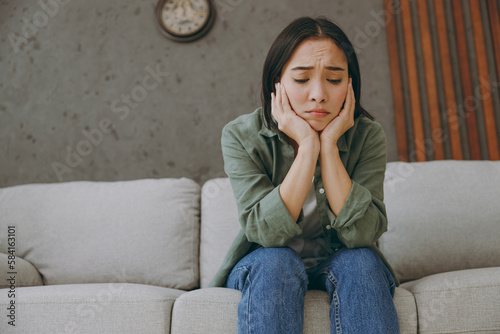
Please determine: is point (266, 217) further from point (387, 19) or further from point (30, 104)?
point (30, 104)

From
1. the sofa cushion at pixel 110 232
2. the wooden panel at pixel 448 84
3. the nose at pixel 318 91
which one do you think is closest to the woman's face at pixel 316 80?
the nose at pixel 318 91

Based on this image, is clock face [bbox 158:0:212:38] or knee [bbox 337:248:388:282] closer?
knee [bbox 337:248:388:282]

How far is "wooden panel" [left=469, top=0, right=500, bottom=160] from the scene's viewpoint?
88.7 inches

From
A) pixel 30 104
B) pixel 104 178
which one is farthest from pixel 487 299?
pixel 30 104

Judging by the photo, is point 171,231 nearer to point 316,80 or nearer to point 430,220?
point 316,80

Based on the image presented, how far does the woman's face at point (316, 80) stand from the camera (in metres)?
1.16

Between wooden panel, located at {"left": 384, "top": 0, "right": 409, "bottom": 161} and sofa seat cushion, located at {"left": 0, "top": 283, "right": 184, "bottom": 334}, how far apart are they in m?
1.63

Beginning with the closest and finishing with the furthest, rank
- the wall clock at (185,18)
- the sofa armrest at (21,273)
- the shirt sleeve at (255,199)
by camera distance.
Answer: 1. the shirt sleeve at (255,199)
2. the sofa armrest at (21,273)
3. the wall clock at (185,18)

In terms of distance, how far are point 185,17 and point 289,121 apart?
1524 mm

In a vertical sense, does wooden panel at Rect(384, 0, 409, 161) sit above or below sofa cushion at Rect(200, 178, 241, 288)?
above

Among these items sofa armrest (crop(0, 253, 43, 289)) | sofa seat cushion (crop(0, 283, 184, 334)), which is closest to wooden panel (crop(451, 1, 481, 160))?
sofa seat cushion (crop(0, 283, 184, 334))

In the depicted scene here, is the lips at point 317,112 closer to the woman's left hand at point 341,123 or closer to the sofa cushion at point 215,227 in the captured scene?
the woman's left hand at point 341,123

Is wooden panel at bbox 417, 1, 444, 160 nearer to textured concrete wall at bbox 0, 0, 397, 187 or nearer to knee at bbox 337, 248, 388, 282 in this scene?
textured concrete wall at bbox 0, 0, 397, 187

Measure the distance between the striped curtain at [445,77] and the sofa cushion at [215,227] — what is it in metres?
1.14
